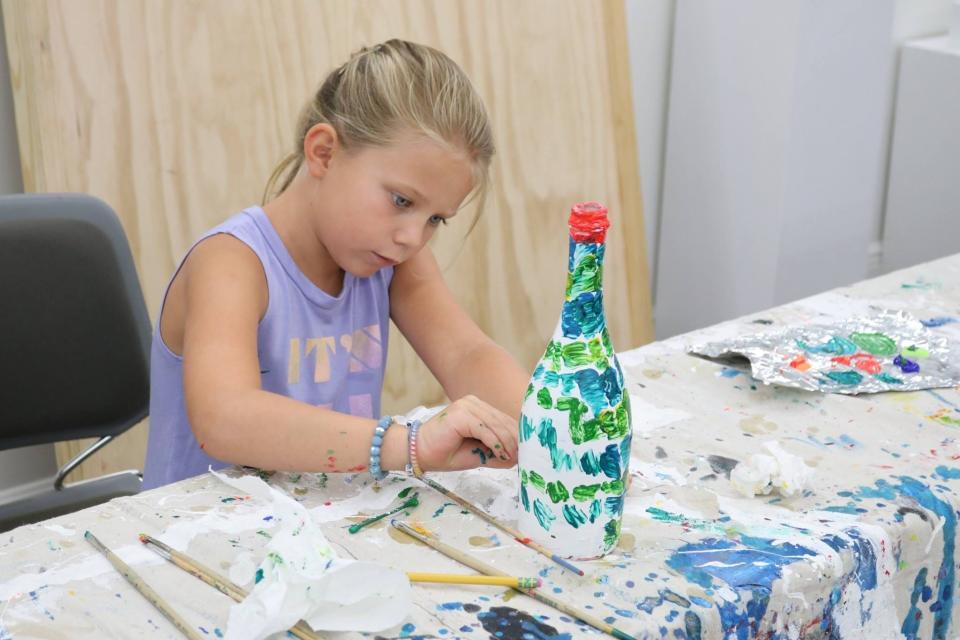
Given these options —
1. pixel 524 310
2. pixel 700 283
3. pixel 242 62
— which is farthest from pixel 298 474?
pixel 700 283

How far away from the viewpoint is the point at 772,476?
1.13 meters

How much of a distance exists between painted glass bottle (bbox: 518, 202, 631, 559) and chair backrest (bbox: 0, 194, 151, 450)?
2.62 feet

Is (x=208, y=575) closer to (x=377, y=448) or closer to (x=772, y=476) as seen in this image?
(x=377, y=448)

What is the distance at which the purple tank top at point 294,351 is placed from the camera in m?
1.36

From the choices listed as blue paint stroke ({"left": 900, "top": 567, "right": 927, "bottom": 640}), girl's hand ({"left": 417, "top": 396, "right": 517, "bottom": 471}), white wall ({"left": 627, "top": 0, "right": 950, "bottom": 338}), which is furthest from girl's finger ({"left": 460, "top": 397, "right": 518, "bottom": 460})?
white wall ({"left": 627, "top": 0, "right": 950, "bottom": 338})

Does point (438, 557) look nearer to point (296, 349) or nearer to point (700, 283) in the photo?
point (296, 349)

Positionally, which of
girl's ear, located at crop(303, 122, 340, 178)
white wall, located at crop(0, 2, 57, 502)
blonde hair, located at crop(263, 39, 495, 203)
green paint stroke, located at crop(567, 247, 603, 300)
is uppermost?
blonde hair, located at crop(263, 39, 495, 203)

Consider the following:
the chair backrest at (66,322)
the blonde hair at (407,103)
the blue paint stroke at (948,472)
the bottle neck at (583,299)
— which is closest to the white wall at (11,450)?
the chair backrest at (66,322)

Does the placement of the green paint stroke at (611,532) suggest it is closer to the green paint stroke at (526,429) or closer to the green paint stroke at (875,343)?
the green paint stroke at (526,429)

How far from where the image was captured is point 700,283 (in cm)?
316

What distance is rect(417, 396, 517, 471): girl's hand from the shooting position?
109 cm

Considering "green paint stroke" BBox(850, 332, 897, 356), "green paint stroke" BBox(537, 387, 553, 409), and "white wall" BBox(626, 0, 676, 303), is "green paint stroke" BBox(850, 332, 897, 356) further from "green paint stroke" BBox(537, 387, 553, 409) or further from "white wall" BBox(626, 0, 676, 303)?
"white wall" BBox(626, 0, 676, 303)

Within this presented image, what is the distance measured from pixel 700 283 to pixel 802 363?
1746 millimetres

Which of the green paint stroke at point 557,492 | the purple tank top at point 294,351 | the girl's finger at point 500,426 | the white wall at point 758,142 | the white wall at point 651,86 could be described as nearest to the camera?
the green paint stroke at point 557,492
